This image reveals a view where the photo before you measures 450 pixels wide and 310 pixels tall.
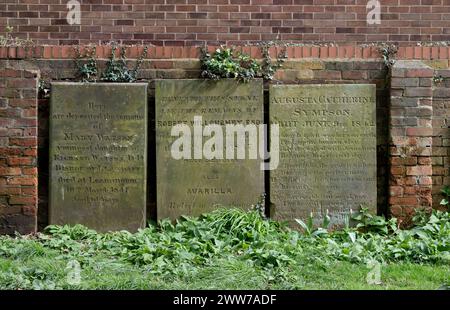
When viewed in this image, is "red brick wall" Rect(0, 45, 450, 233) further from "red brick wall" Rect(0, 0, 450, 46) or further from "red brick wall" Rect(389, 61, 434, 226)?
"red brick wall" Rect(0, 0, 450, 46)

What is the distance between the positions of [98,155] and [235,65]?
1.58m

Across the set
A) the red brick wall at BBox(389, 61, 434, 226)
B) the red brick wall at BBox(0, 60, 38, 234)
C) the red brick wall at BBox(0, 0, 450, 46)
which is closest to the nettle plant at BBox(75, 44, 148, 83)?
the red brick wall at BBox(0, 60, 38, 234)

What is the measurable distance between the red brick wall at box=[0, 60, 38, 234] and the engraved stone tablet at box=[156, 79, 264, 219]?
1193mm

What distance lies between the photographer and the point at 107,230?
614 centimetres

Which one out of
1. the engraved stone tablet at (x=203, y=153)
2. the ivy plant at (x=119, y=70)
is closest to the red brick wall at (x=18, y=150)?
the ivy plant at (x=119, y=70)

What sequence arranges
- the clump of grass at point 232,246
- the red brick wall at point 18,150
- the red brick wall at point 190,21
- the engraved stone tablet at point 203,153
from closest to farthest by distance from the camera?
the clump of grass at point 232,246
the red brick wall at point 18,150
the engraved stone tablet at point 203,153
the red brick wall at point 190,21

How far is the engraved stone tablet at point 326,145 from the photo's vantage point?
628cm

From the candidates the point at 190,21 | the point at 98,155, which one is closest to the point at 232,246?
the point at 98,155

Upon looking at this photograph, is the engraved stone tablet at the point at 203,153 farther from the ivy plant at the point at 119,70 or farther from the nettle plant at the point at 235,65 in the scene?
the ivy plant at the point at 119,70

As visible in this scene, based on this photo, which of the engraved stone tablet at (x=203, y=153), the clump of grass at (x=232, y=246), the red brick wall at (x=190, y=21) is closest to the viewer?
the clump of grass at (x=232, y=246)

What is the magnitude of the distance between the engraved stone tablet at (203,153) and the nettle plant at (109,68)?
0.32 m

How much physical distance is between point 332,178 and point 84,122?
246 cm

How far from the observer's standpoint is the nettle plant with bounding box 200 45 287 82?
6.25 meters

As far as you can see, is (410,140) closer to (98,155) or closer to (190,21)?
(98,155)
